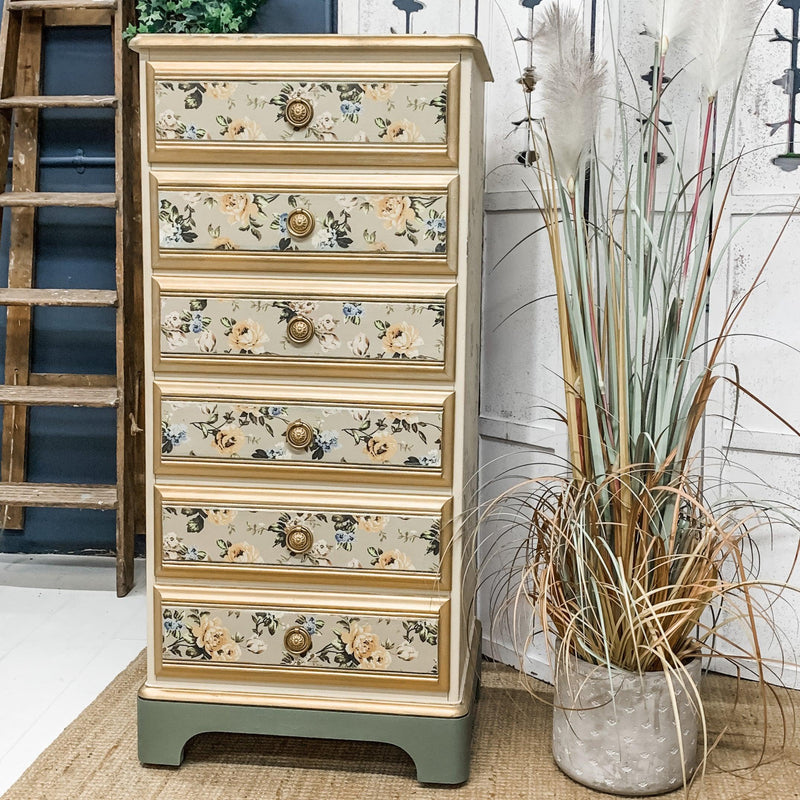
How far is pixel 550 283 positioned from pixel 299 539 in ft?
2.65

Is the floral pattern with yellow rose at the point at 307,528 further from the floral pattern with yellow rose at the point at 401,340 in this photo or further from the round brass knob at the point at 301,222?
the round brass knob at the point at 301,222

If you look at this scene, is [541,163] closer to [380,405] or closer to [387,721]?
[380,405]

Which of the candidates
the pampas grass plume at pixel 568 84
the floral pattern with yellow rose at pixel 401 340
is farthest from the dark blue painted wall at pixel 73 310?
the pampas grass plume at pixel 568 84

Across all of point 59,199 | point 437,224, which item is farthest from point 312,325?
point 59,199

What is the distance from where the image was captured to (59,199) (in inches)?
101

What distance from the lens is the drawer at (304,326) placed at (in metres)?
1.62

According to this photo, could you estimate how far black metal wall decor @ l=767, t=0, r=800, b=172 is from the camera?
6.47 ft

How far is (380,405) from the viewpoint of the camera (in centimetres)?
165

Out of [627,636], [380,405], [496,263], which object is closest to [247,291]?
[380,405]

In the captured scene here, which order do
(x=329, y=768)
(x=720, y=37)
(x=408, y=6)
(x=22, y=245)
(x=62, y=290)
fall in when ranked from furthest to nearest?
(x=22, y=245) < (x=62, y=290) < (x=408, y=6) < (x=329, y=768) < (x=720, y=37)

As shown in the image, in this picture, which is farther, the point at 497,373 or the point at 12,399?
the point at 12,399

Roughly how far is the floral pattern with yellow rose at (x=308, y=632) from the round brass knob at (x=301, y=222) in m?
0.68

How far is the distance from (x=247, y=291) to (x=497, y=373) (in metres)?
0.74

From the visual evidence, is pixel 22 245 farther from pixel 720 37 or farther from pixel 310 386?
pixel 720 37
